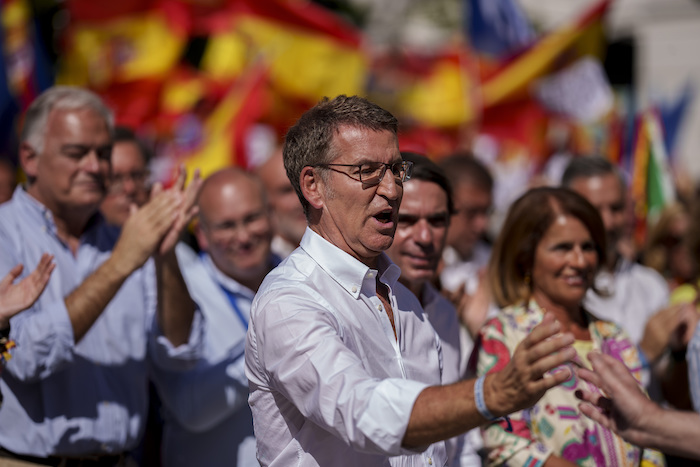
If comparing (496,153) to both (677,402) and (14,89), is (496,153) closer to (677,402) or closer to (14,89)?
(14,89)

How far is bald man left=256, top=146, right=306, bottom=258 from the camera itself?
16.1 feet

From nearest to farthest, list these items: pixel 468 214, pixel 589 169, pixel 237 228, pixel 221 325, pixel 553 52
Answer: pixel 221 325 < pixel 237 228 < pixel 589 169 < pixel 468 214 < pixel 553 52

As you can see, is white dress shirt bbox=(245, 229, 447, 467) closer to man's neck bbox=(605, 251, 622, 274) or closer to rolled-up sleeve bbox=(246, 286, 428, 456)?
rolled-up sleeve bbox=(246, 286, 428, 456)

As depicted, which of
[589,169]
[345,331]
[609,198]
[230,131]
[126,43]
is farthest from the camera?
[126,43]

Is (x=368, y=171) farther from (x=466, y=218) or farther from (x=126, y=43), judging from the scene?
(x=126, y=43)

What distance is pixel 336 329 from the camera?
7.06 ft

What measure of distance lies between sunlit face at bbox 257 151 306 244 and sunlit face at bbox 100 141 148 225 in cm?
75

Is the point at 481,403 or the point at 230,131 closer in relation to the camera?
the point at 481,403

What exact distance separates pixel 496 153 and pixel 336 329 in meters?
9.36

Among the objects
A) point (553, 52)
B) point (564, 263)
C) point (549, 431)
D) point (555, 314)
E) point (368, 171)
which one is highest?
point (553, 52)

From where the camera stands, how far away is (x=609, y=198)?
5117 mm

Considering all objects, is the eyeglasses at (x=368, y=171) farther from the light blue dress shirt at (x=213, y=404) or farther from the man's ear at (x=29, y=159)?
the man's ear at (x=29, y=159)

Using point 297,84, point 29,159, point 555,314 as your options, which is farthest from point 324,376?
point 297,84

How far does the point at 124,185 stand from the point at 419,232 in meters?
2.13
